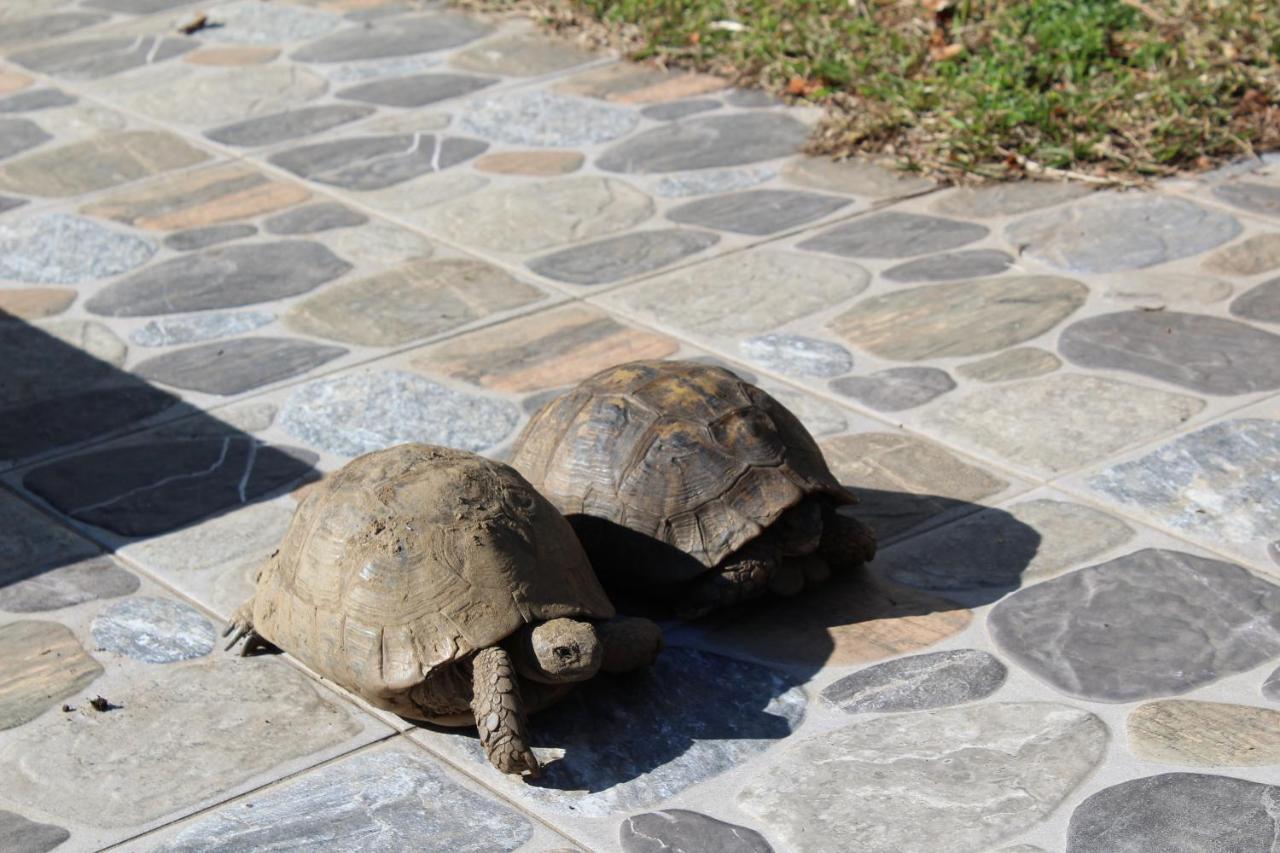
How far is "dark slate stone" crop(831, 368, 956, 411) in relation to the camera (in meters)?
5.46

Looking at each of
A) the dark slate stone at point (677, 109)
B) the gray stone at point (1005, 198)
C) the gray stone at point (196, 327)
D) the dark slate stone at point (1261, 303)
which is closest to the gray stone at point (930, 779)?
the dark slate stone at point (1261, 303)

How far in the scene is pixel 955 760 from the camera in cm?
379

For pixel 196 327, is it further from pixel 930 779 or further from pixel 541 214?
pixel 930 779

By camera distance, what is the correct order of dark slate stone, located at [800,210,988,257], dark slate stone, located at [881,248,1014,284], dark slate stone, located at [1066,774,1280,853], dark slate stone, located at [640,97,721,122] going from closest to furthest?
dark slate stone, located at [1066,774,1280,853] < dark slate stone, located at [881,248,1014,284] < dark slate stone, located at [800,210,988,257] < dark slate stone, located at [640,97,721,122]

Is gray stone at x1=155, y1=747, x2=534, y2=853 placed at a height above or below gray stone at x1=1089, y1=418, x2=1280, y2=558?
below

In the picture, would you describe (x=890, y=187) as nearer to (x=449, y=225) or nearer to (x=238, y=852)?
(x=449, y=225)

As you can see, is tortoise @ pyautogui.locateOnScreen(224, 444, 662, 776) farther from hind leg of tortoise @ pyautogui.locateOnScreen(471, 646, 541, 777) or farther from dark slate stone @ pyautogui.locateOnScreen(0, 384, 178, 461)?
dark slate stone @ pyautogui.locateOnScreen(0, 384, 178, 461)

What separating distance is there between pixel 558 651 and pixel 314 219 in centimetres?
383

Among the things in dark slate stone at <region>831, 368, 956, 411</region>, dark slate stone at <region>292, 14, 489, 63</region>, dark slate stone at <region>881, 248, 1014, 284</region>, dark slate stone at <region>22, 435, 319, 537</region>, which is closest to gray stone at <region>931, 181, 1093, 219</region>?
dark slate stone at <region>881, 248, 1014, 284</region>

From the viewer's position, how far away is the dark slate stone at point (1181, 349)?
545cm

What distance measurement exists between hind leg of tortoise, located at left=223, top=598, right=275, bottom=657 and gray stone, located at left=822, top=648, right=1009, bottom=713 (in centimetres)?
139

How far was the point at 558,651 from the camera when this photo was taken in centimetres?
380

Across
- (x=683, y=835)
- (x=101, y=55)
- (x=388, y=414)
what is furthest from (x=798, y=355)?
(x=101, y=55)

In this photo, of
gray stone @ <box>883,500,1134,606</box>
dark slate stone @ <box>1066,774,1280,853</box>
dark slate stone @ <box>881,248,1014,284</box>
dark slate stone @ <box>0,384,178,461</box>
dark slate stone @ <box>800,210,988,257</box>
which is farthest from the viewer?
dark slate stone @ <box>800,210,988,257</box>
